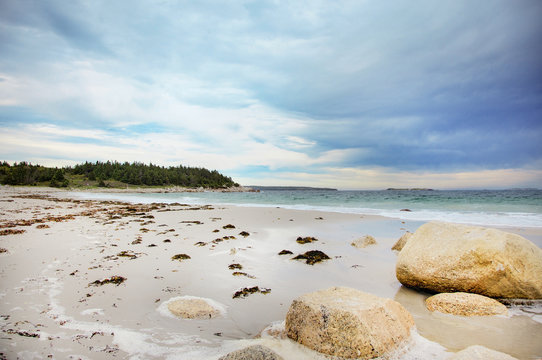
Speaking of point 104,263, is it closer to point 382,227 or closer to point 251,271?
point 251,271

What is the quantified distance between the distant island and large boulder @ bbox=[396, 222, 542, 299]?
89650 mm

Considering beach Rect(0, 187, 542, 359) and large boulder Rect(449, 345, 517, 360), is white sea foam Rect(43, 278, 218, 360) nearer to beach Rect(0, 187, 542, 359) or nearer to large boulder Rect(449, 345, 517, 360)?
beach Rect(0, 187, 542, 359)

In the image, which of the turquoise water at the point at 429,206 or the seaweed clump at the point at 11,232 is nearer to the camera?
the seaweed clump at the point at 11,232

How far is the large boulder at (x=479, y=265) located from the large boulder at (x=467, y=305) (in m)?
0.35

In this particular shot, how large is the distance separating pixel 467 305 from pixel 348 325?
2539mm

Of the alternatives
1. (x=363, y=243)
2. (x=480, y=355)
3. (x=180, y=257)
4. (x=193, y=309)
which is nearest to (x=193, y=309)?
(x=193, y=309)

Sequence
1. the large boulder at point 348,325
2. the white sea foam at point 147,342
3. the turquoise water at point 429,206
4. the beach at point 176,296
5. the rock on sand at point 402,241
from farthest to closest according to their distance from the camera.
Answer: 1. the turquoise water at point 429,206
2. the rock on sand at point 402,241
3. the beach at point 176,296
4. the white sea foam at point 147,342
5. the large boulder at point 348,325

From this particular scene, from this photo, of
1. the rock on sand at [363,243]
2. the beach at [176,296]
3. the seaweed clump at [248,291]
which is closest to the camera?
the beach at [176,296]

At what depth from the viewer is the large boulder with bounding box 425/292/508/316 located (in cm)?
387

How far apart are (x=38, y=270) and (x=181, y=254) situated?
9.57 ft

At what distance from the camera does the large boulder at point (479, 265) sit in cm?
422

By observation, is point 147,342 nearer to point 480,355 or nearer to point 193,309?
point 193,309

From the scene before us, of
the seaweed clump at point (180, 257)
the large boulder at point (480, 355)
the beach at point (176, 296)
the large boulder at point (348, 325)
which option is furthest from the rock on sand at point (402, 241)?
the seaweed clump at point (180, 257)

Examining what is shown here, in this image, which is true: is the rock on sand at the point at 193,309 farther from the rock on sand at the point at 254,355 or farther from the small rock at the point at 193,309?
the rock on sand at the point at 254,355
